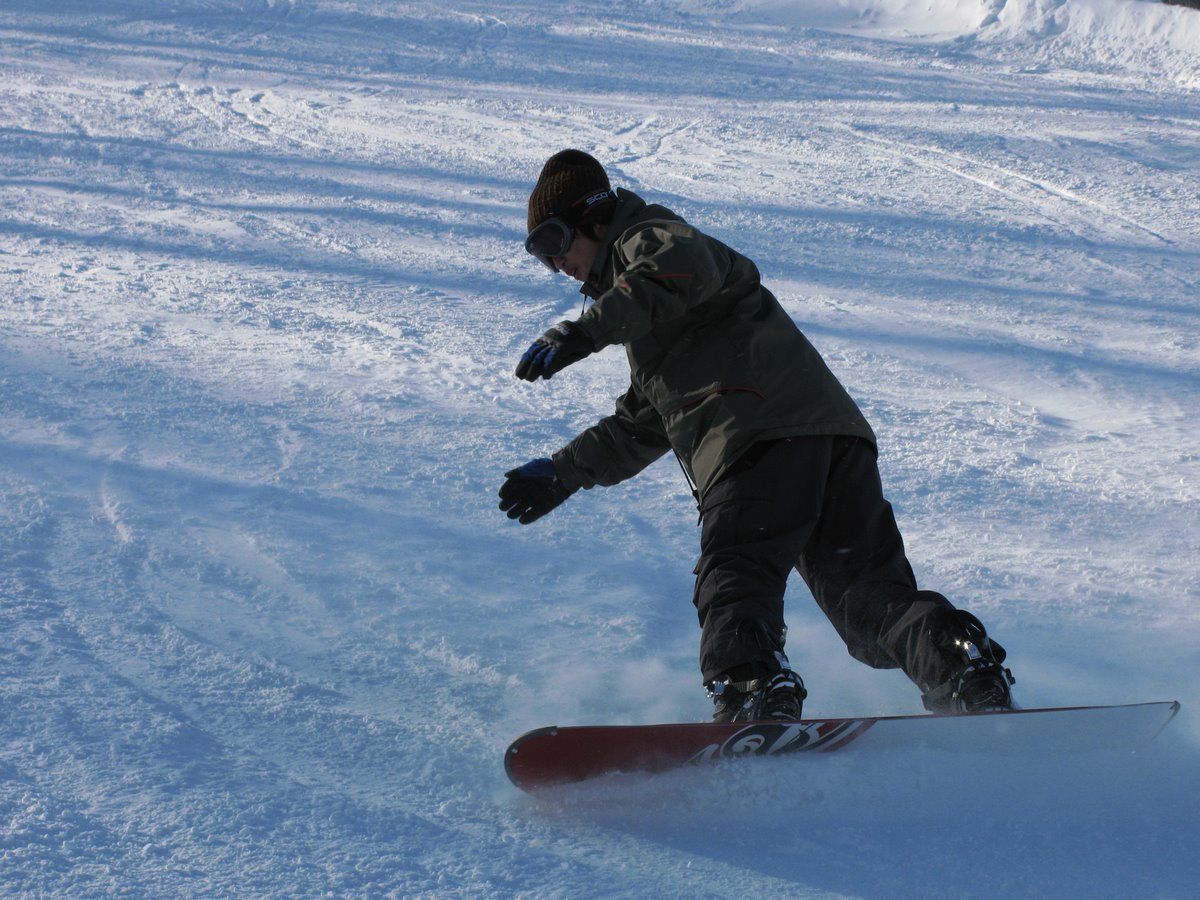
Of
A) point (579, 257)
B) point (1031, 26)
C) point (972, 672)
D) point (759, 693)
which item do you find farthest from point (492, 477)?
point (1031, 26)

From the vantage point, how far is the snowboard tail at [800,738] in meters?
2.28

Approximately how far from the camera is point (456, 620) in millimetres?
3133

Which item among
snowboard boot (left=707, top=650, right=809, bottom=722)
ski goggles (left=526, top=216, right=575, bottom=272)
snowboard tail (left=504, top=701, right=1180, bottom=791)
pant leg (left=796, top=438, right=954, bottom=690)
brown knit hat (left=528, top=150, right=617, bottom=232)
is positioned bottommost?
snowboard tail (left=504, top=701, right=1180, bottom=791)

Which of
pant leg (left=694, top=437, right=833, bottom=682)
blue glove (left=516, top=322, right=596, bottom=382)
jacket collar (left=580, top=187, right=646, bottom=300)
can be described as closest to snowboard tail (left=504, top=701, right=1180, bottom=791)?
pant leg (left=694, top=437, right=833, bottom=682)

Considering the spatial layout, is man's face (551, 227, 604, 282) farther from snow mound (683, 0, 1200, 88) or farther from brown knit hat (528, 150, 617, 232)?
snow mound (683, 0, 1200, 88)

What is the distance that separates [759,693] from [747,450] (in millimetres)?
504

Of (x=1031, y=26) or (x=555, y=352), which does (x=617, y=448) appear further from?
(x=1031, y=26)

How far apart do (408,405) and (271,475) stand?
0.79m

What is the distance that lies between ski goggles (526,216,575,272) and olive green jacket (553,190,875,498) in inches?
3.4

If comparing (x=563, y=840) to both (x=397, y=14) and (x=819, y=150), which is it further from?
(x=397, y=14)

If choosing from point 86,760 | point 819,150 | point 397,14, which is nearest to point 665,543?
point 86,760

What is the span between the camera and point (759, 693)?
233cm

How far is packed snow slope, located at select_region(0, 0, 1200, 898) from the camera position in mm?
2232

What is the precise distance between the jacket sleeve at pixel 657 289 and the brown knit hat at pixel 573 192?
0.78 ft
